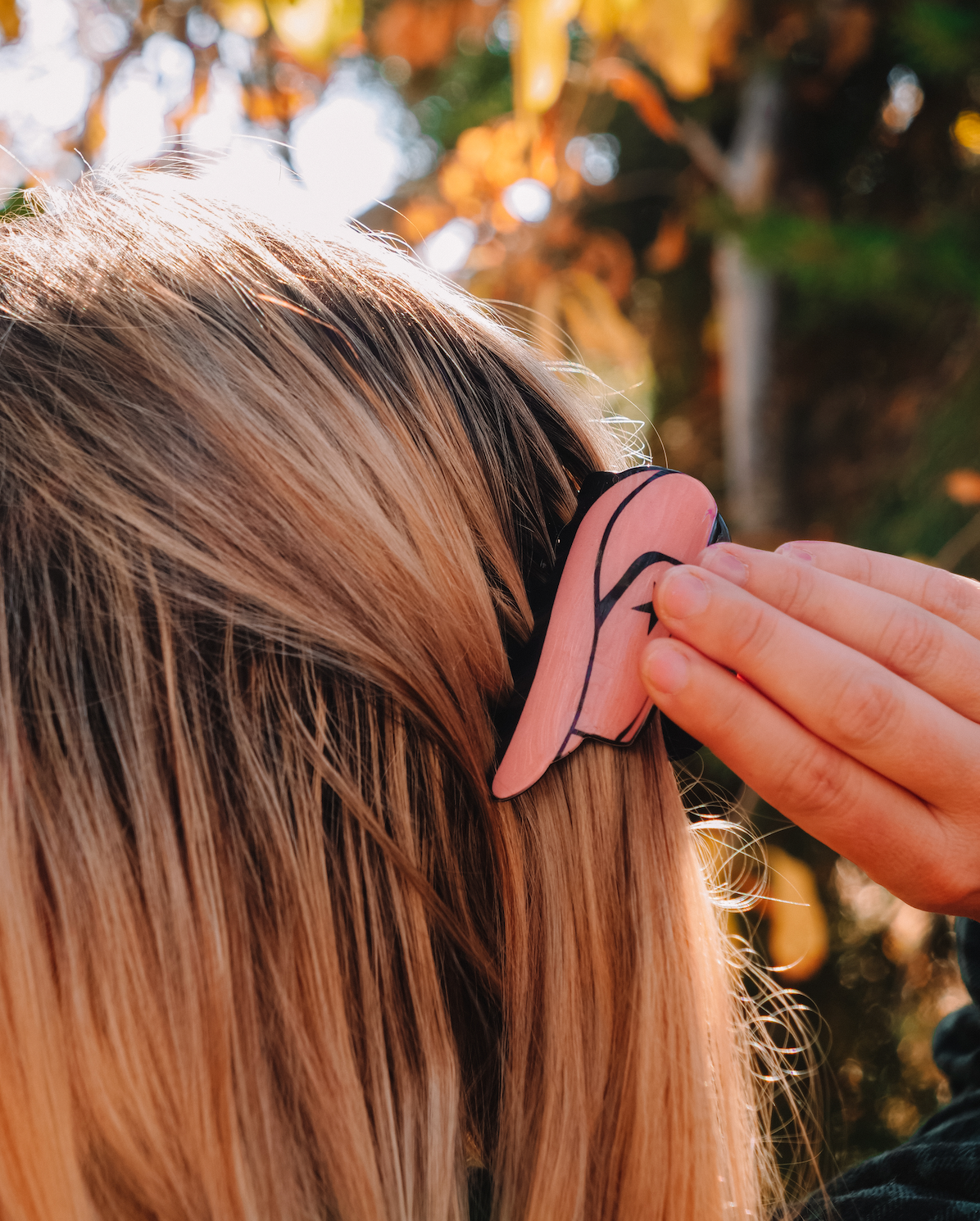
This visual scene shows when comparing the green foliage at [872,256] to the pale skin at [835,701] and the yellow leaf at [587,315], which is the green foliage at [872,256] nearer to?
the yellow leaf at [587,315]

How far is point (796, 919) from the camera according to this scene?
1.49 m

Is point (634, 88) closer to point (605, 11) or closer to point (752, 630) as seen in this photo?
point (605, 11)

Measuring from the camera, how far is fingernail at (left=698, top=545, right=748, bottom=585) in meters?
0.63

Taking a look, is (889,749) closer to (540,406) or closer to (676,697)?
(676,697)

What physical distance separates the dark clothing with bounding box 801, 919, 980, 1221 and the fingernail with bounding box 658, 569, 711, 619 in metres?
0.64

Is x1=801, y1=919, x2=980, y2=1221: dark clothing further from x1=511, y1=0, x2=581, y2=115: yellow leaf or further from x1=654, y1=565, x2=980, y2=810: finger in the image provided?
x1=511, y1=0, x2=581, y2=115: yellow leaf

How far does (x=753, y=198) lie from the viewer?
84.3 inches

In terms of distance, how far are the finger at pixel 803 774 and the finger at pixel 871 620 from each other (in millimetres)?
74

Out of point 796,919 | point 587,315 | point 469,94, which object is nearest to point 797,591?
point 796,919

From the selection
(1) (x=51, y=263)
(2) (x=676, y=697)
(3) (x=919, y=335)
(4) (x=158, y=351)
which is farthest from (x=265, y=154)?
(3) (x=919, y=335)

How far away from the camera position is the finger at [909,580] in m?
0.70

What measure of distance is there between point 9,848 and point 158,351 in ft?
1.20

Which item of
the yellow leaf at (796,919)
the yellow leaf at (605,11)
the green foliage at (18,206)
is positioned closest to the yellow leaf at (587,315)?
the yellow leaf at (605,11)

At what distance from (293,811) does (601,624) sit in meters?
0.27
